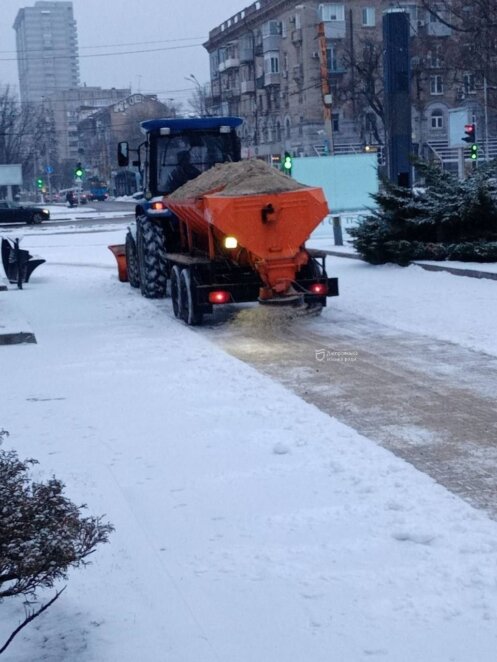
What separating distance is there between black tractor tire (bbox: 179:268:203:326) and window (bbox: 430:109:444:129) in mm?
71506

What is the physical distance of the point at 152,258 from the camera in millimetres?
17594

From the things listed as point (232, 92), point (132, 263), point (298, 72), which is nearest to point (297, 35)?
point (298, 72)

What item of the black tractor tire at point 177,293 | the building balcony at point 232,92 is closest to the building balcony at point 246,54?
the building balcony at point 232,92

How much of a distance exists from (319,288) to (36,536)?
1031cm

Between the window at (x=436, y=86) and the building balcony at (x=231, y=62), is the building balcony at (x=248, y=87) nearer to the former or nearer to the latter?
the building balcony at (x=231, y=62)

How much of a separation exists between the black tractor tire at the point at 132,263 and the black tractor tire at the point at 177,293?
4.02 metres

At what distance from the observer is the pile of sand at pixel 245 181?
1380 cm

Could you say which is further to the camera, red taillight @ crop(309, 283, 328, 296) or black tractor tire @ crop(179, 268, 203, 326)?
black tractor tire @ crop(179, 268, 203, 326)

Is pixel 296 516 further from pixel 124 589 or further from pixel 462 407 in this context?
pixel 462 407

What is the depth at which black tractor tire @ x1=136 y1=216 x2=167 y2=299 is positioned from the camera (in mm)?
17375

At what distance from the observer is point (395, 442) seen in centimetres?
792

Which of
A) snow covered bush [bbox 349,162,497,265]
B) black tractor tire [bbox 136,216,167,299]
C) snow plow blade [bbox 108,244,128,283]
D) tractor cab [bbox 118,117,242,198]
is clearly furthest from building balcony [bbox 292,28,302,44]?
black tractor tire [bbox 136,216,167,299]

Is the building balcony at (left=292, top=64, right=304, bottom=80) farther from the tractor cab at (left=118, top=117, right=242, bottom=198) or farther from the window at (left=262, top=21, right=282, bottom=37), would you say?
the tractor cab at (left=118, top=117, right=242, bottom=198)

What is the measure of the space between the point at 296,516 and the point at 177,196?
10.4 m
